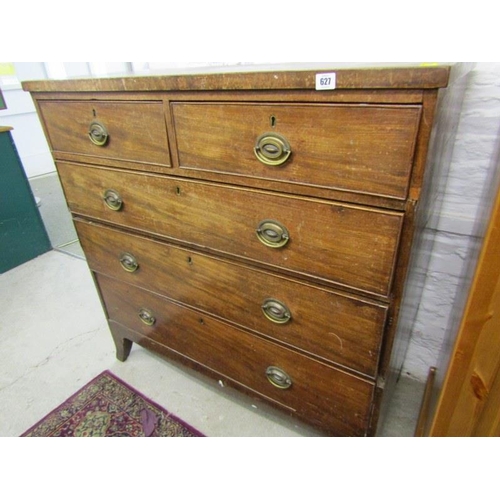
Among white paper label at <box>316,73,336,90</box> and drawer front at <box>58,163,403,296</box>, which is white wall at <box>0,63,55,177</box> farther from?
white paper label at <box>316,73,336,90</box>

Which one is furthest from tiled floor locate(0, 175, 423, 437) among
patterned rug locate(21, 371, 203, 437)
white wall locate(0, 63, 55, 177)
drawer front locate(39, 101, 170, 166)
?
white wall locate(0, 63, 55, 177)

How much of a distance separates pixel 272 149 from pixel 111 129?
446mm

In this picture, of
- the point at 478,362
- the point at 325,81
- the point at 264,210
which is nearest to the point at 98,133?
the point at 264,210

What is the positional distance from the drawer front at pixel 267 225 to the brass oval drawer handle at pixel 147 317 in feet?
1.05

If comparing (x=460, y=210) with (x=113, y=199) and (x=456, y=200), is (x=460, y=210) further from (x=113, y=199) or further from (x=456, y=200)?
(x=113, y=199)

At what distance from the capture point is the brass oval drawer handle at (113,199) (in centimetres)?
95

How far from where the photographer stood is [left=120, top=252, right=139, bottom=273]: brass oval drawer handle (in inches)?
41.1

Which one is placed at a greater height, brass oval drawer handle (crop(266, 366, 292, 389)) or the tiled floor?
brass oval drawer handle (crop(266, 366, 292, 389))

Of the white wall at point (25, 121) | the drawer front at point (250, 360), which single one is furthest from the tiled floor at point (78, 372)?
the white wall at point (25, 121)

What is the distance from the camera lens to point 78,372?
55.2 inches

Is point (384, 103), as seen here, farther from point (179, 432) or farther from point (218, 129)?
point (179, 432)

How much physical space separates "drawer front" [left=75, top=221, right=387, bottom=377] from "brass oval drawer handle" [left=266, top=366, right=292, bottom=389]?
11cm

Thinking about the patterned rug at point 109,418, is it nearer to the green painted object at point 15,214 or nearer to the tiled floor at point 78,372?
the tiled floor at point 78,372

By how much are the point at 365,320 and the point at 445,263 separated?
0.57 meters
